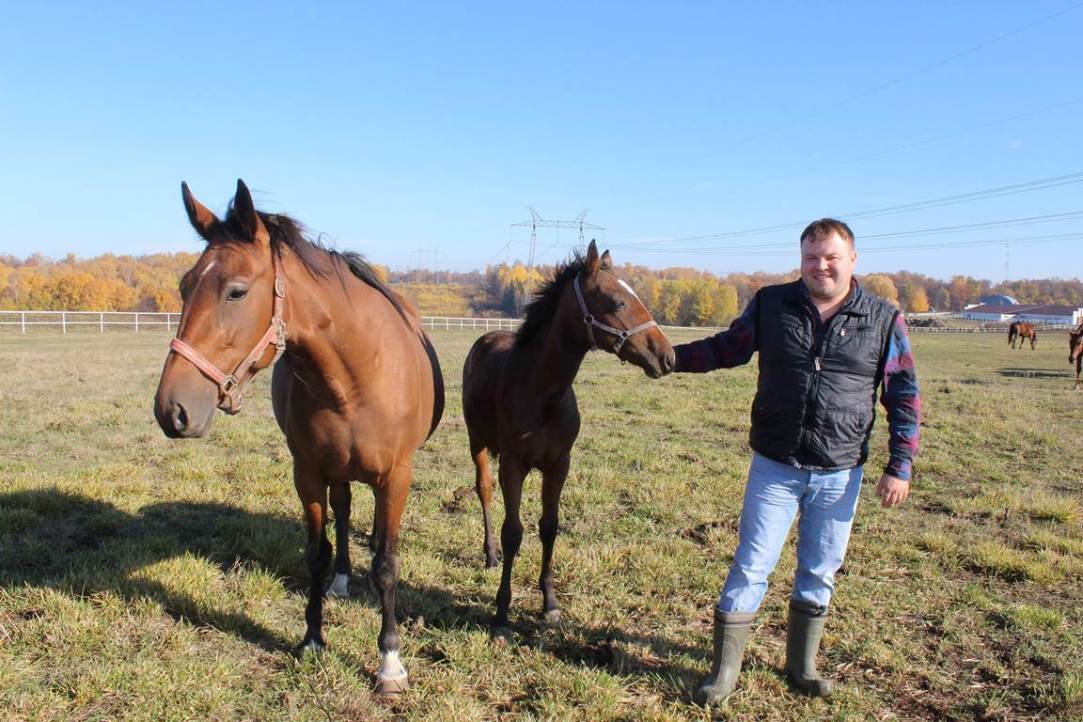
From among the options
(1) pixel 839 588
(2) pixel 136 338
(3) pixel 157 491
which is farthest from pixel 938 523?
(2) pixel 136 338

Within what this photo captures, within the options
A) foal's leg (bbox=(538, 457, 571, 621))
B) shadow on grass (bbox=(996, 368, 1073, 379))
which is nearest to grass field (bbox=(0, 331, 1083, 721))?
foal's leg (bbox=(538, 457, 571, 621))

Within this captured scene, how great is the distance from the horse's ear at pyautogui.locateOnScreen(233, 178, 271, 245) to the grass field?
2.17 metres

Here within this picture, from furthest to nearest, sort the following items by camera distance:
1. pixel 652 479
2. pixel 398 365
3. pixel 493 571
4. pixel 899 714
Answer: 1. pixel 652 479
2. pixel 493 571
3. pixel 398 365
4. pixel 899 714

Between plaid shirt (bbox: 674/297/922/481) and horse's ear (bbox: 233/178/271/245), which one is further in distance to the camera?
plaid shirt (bbox: 674/297/922/481)

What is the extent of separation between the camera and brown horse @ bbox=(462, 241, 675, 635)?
386cm

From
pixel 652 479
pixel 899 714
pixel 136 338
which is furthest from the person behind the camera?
pixel 136 338

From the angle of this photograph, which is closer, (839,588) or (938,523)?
(839,588)

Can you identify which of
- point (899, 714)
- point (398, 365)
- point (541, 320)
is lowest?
point (899, 714)

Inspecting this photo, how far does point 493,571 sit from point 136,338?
98.8 feet

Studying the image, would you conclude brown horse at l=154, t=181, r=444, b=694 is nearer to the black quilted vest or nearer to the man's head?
the black quilted vest

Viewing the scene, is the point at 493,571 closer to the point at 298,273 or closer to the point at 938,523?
the point at 298,273

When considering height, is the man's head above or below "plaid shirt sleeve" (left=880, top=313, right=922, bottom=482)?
above

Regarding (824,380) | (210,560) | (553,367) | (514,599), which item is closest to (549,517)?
(514,599)

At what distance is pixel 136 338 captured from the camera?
94.7ft
